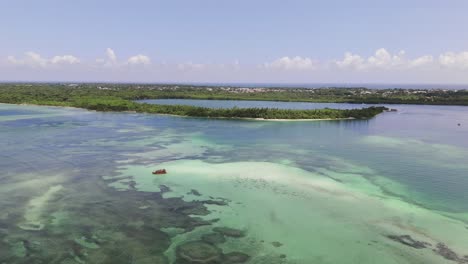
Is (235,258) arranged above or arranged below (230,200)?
below

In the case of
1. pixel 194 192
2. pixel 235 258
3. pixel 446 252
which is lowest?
pixel 235 258

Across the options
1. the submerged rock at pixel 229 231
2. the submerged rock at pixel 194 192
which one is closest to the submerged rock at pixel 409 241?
the submerged rock at pixel 229 231

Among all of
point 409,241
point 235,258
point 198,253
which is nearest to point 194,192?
point 198,253

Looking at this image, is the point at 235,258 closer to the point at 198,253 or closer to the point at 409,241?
the point at 198,253

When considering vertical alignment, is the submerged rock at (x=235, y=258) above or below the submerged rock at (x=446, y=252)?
below

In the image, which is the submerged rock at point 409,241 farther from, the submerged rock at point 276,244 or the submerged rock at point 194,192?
the submerged rock at point 194,192

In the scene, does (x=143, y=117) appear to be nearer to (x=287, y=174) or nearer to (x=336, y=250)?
(x=287, y=174)
